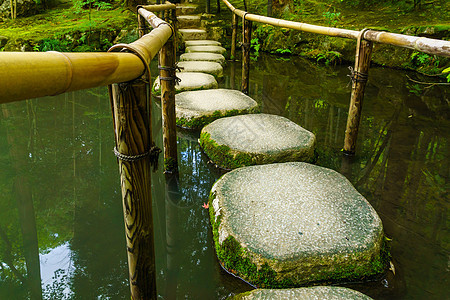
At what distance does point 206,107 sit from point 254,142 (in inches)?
51.2

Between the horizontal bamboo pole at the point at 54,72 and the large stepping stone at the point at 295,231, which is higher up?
the horizontal bamboo pole at the point at 54,72

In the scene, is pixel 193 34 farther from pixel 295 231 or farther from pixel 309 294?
pixel 309 294

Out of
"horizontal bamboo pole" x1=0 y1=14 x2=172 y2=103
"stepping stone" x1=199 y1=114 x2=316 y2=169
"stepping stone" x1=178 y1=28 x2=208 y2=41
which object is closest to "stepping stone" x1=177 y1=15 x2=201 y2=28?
"stepping stone" x1=178 y1=28 x2=208 y2=41

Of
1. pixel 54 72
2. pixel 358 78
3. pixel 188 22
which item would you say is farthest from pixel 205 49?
pixel 54 72

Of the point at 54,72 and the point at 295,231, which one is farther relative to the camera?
the point at 295,231

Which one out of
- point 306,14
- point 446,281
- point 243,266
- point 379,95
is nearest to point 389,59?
point 379,95

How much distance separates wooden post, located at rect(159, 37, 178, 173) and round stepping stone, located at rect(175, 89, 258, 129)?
1123mm

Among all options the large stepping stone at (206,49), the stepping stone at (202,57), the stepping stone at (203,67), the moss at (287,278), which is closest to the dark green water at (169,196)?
the moss at (287,278)

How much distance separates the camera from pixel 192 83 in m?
5.57

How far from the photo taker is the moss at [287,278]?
2.00 meters

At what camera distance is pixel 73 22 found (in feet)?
29.3

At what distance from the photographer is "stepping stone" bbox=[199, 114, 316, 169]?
3400mm

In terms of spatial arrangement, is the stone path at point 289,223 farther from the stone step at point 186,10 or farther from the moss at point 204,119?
the stone step at point 186,10

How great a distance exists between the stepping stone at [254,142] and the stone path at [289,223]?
0.4 inches
